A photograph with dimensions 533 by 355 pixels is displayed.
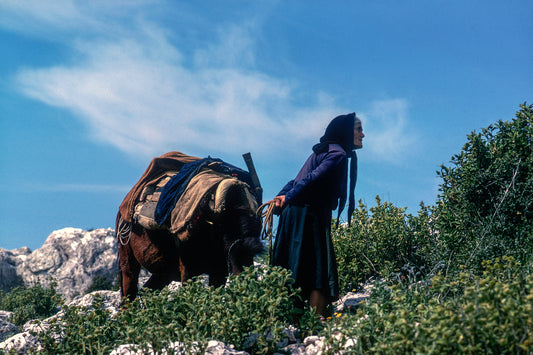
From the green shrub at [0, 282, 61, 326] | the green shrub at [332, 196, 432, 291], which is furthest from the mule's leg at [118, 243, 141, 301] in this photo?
the green shrub at [0, 282, 61, 326]

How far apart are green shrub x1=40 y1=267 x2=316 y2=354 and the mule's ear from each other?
1041 mm

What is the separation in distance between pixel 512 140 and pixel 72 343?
5731mm

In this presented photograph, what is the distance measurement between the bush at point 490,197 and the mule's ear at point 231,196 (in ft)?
8.51

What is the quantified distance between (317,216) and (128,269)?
3.94 meters

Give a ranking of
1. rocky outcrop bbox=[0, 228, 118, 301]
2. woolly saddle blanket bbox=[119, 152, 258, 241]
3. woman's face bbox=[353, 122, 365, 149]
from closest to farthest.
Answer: woman's face bbox=[353, 122, 365, 149], woolly saddle blanket bbox=[119, 152, 258, 241], rocky outcrop bbox=[0, 228, 118, 301]

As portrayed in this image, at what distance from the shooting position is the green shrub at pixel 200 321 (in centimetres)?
396

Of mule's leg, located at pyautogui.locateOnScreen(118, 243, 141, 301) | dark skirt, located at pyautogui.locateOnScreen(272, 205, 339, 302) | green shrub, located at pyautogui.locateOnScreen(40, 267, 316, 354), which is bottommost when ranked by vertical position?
green shrub, located at pyautogui.locateOnScreen(40, 267, 316, 354)

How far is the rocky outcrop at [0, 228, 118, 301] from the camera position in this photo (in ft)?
56.7

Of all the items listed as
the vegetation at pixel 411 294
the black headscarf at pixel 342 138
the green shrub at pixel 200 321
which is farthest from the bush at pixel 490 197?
the green shrub at pixel 200 321

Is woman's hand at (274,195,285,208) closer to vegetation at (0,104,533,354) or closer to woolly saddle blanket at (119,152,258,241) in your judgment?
woolly saddle blanket at (119,152,258,241)

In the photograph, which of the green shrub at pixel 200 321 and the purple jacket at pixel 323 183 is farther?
the purple jacket at pixel 323 183

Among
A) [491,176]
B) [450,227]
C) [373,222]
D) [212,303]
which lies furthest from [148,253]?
[491,176]

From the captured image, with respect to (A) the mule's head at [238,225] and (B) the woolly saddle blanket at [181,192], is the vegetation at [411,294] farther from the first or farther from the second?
(B) the woolly saddle blanket at [181,192]

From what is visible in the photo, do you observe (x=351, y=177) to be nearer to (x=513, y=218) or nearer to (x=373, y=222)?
(x=513, y=218)
